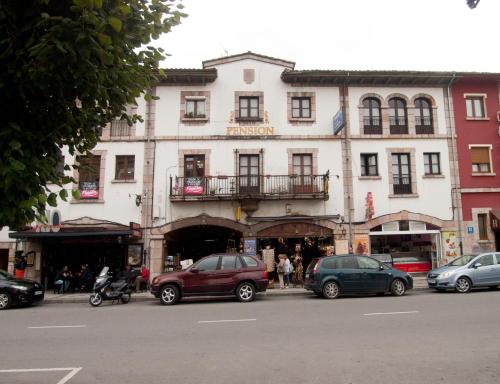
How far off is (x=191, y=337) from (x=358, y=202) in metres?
13.9

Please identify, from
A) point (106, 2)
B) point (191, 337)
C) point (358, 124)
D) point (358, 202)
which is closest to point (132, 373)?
point (191, 337)

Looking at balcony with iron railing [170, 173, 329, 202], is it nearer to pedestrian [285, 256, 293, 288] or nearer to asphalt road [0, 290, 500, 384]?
pedestrian [285, 256, 293, 288]

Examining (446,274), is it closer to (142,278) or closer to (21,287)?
(142,278)

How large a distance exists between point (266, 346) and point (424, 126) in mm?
17479

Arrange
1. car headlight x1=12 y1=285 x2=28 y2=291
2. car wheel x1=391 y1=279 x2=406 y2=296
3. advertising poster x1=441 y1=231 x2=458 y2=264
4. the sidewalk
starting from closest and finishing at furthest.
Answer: car headlight x1=12 y1=285 x2=28 y2=291 < car wheel x1=391 y1=279 x2=406 y2=296 < the sidewalk < advertising poster x1=441 y1=231 x2=458 y2=264

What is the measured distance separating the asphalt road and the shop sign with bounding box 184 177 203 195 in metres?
8.43

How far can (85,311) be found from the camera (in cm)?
1304

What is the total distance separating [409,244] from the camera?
2064 cm

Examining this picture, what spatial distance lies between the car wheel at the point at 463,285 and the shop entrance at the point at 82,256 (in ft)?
46.2

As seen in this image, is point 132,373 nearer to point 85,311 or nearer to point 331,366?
point 331,366

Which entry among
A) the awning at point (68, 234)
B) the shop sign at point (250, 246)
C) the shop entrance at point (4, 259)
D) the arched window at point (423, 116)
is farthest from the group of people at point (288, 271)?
the shop entrance at point (4, 259)

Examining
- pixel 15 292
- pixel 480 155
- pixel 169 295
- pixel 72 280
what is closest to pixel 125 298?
pixel 169 295

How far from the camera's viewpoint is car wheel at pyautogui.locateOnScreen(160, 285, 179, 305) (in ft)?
46.3

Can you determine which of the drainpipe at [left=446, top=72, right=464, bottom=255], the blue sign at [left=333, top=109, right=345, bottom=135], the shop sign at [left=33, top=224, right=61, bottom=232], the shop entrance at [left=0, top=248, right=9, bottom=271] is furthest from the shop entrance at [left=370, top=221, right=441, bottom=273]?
the shop entrance at [left=0, top=248, right=9, bottom=271]
